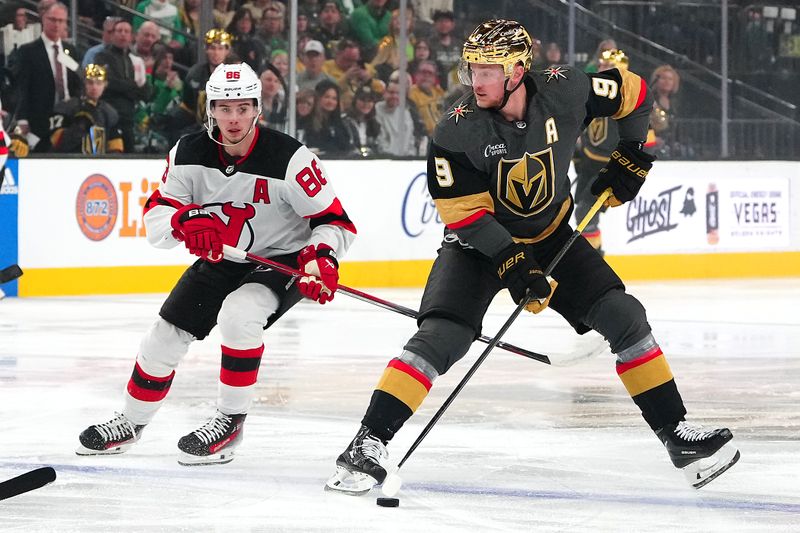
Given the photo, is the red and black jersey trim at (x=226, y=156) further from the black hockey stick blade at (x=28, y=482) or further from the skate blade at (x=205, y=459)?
the black hockey stick blade at (x=28, y=482)

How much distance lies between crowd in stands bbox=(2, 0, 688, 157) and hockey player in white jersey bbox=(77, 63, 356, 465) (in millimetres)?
4524

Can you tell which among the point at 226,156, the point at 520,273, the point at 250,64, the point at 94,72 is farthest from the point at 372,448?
the point at 250,64

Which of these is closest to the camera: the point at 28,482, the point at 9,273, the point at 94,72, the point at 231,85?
the point at 28,482

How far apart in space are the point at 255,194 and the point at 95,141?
4761 mm

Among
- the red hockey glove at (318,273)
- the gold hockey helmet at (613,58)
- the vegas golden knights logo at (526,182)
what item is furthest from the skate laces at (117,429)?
the gold hockey helmet at (613,58)

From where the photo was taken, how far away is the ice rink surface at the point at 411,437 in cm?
327

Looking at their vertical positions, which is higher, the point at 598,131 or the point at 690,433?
the point at 598,131

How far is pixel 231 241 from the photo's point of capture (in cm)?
393

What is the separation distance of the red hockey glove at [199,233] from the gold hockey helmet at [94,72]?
4.77 metres

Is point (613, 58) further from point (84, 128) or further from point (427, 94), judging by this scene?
point (84, 128)

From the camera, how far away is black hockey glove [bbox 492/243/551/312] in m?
3.44

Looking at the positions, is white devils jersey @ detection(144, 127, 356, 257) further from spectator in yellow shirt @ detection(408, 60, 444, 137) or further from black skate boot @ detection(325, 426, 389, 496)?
spectator in yellow shirt @ detection(408, 60, 444, 137)

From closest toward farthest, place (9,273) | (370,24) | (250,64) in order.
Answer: (9,273), (250,64), (370,24)

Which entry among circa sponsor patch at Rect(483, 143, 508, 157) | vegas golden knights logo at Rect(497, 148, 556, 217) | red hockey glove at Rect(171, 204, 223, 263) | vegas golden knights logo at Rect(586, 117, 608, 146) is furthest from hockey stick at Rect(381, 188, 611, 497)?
vegas golden knights logo at Rect(586, 117, 608, 146)
